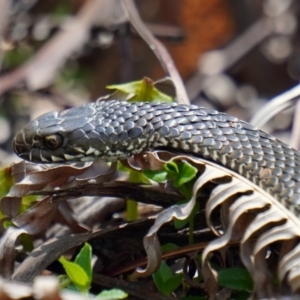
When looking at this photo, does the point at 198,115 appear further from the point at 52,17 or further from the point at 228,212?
the point at 52,17

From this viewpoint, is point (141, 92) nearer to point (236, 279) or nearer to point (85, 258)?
point (85, 258)

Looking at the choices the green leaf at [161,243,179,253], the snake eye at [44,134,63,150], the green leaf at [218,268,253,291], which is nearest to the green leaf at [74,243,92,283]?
the green leaf at [161,243,179,253]

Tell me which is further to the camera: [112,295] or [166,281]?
[166,281]

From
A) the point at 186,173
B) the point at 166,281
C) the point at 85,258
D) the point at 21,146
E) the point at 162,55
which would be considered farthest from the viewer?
the point at 162,55

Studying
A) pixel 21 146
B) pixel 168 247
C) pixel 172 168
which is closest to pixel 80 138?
pixel 21 146

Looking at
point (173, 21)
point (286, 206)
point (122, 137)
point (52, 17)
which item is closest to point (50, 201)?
point (122, 137)

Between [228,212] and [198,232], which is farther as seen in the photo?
[198,232]

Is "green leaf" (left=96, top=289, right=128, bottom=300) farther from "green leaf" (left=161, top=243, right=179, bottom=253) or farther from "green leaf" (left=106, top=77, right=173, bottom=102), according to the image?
"green leaf" (left=106, top=77, right=173, bottom=102)
